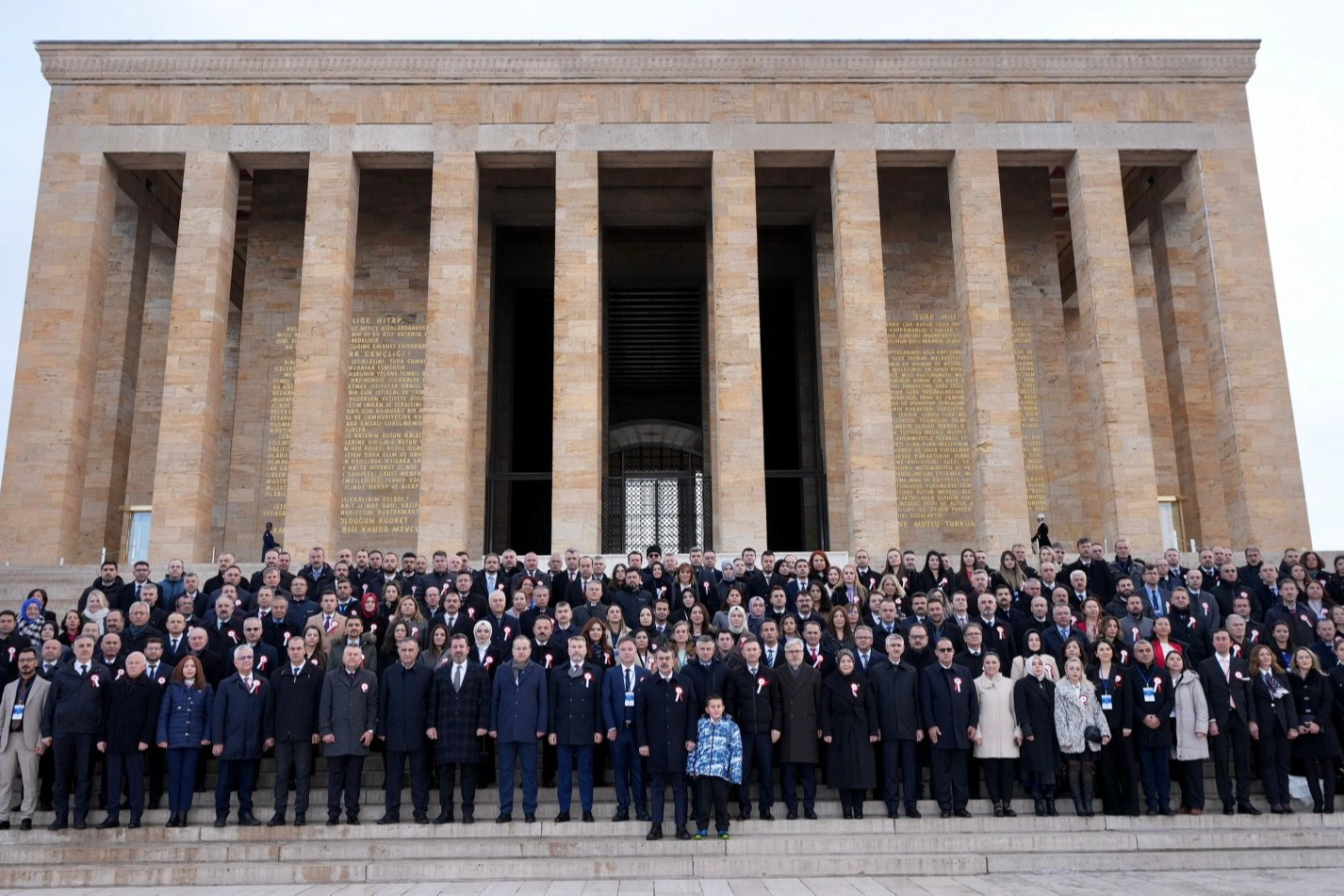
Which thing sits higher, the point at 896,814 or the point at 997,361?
the point at 997,361

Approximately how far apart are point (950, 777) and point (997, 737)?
515 millimetres

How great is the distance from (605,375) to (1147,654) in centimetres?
1656

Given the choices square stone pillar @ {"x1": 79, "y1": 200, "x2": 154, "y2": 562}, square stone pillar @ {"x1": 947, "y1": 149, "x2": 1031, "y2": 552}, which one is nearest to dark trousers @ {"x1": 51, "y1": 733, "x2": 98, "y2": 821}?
square stone pillar @ {"x1": 79, "y1": 200, "x2": 154, "y2": 562}

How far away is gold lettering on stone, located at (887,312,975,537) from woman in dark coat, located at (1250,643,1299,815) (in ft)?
36.4

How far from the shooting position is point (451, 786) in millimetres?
9102

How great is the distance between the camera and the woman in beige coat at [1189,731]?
9.22m

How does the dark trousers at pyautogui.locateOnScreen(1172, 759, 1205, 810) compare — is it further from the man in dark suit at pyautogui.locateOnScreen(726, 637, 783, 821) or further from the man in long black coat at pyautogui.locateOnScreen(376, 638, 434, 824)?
the man in long black coat at pyautogui.locateOnScreen(376, 638, 434, 824)

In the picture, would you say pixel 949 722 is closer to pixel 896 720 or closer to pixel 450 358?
pixel 896 720

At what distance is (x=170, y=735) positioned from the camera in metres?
9.05

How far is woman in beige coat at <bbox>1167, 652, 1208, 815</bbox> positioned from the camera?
9.22 m

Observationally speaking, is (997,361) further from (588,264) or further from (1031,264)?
(588,264)

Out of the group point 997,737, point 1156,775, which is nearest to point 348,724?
point 997,737

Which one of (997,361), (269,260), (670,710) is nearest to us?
(670,710)

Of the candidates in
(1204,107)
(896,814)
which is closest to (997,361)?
(1204,107)
